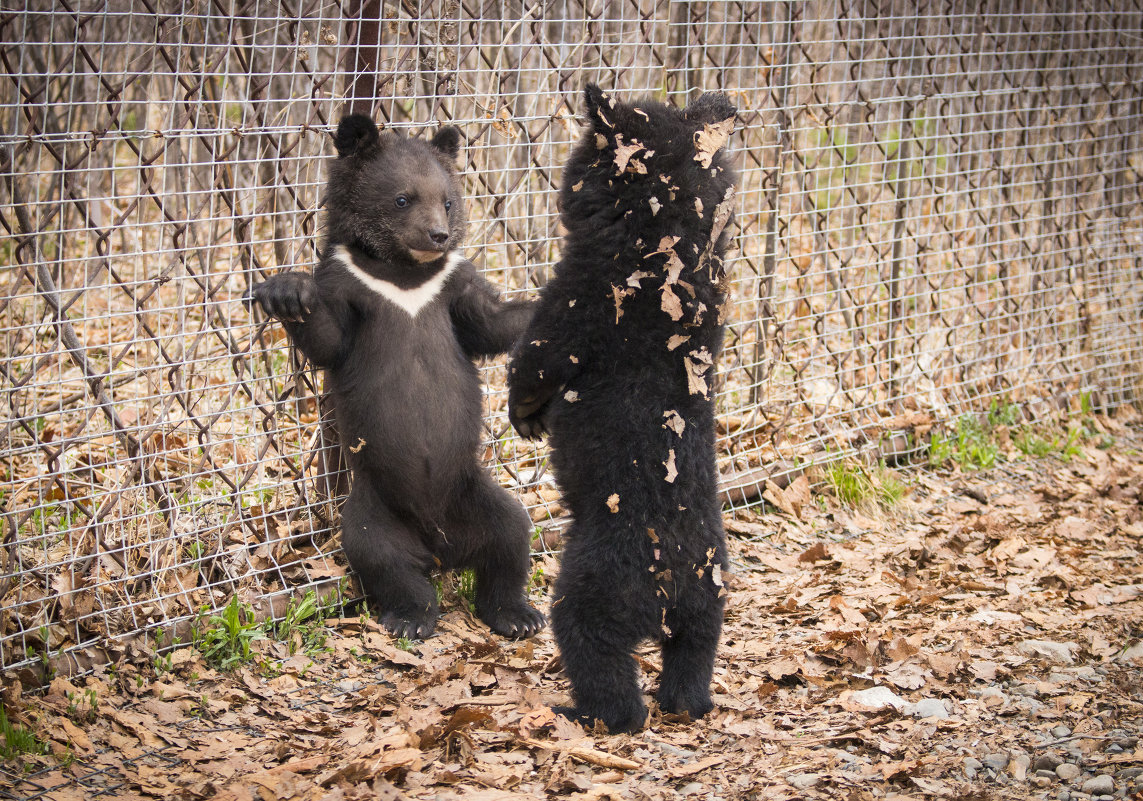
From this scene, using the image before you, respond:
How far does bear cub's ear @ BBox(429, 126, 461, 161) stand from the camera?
14.0 ft

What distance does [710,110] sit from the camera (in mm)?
3400

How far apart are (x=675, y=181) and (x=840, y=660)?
200 cm

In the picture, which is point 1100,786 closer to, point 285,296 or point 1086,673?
point 1086,673

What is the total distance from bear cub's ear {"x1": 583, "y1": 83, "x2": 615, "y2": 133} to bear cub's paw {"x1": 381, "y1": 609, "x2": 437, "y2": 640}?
84.5 inches

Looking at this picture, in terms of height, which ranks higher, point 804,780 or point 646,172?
point 646,172

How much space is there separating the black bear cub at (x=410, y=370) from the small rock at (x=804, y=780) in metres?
1.57

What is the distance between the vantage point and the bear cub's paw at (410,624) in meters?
4.14

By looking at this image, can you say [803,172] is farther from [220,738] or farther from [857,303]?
[220,738]

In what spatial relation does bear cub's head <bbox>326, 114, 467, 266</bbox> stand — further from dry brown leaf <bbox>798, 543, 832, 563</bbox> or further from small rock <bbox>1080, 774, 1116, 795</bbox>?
small rock <bbox>1080, 774, 1116, 795</bbox>

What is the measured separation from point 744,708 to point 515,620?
1205 millimetres

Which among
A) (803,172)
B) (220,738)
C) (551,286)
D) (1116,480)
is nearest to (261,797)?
(220,738)

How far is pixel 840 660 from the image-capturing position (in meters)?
3.95

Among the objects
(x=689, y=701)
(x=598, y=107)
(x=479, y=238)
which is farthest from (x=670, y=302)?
(x=479, y=238)

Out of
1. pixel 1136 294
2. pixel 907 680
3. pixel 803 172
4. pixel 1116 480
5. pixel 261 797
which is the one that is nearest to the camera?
pixel 261 797
